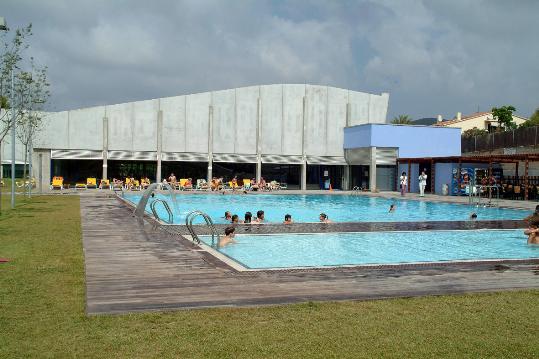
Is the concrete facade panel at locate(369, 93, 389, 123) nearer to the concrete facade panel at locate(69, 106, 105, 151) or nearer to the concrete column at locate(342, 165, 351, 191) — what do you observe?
the concrete column at locate(342, 165, 351, 191)

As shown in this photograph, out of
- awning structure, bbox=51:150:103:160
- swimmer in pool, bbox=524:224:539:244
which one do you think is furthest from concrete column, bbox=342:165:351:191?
swimmer in pool, bbox=524:224:539:244

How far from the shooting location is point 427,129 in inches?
1674

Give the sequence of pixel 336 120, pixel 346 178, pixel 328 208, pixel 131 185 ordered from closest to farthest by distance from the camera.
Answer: pixel 328 208 < pixel 131 185 < pixel 336 120 < pixel 346 178

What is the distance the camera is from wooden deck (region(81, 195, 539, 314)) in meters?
6.51

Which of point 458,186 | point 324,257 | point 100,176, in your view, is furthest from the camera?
point 100,176

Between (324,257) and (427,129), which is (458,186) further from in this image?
(324,257)

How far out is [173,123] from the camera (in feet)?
133

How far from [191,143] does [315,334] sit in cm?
3650

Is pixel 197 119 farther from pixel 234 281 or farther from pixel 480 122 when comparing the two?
pixel 480 122

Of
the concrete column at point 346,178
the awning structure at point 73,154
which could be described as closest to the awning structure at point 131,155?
the awning structure at point 73,154

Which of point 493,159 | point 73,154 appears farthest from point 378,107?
point 73,154

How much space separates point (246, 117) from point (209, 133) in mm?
3256

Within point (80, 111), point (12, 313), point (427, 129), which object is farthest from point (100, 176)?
point (12, 313)

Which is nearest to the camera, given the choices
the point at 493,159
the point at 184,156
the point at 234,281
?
the point at 234,281
